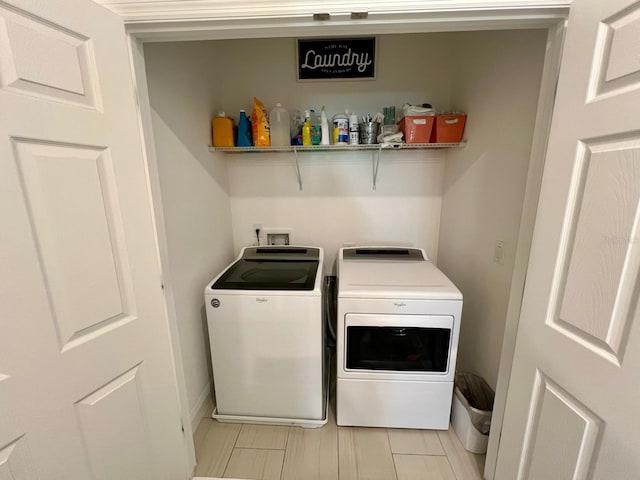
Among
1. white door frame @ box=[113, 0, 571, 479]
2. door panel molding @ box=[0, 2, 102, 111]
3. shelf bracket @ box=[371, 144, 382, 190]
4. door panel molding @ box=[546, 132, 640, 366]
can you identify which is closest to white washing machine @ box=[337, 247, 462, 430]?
white door frame @ box=[113, 0, 571, 479]

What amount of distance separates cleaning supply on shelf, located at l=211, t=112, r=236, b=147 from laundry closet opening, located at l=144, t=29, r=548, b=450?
0.14 ft

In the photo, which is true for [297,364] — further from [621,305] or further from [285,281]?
[621,305]

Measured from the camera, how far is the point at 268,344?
153 centimetres

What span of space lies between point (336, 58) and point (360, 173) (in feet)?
2.56

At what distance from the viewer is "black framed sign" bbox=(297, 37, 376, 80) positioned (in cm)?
185

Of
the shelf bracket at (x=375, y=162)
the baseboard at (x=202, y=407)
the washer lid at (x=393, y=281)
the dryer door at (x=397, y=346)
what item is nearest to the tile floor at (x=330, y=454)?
the baseboard at (x=202, y=407)

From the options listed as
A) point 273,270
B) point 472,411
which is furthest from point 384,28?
point 472,411

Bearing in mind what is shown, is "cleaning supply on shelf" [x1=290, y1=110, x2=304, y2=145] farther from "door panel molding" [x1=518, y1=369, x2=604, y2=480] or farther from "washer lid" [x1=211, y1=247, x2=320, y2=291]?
"door panel molding" [x1=518, y1=369, x2=604, y2=480]

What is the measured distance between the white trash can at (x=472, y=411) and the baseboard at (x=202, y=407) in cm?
150

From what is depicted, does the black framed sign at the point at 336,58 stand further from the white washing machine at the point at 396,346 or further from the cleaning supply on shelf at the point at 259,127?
the white washing machine at the point at 396,346

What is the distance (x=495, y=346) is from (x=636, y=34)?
4.49 ft

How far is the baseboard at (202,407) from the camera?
65.0 inches

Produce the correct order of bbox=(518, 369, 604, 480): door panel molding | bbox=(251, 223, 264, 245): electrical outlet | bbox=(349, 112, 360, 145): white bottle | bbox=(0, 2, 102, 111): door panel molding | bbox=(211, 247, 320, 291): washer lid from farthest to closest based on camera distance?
bbox=(251, 223, 264, 245): electrical outlet
bbox=(349, 112, 360, 145): white bottle
bbox=(211, 247, 320, 291): washer lid
bbox=(518, 369, 604, 480): door panel molding
bbox=(0, 2, 102, 111): door panel molding

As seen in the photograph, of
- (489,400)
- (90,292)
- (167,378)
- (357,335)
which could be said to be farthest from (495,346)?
(90,292)
